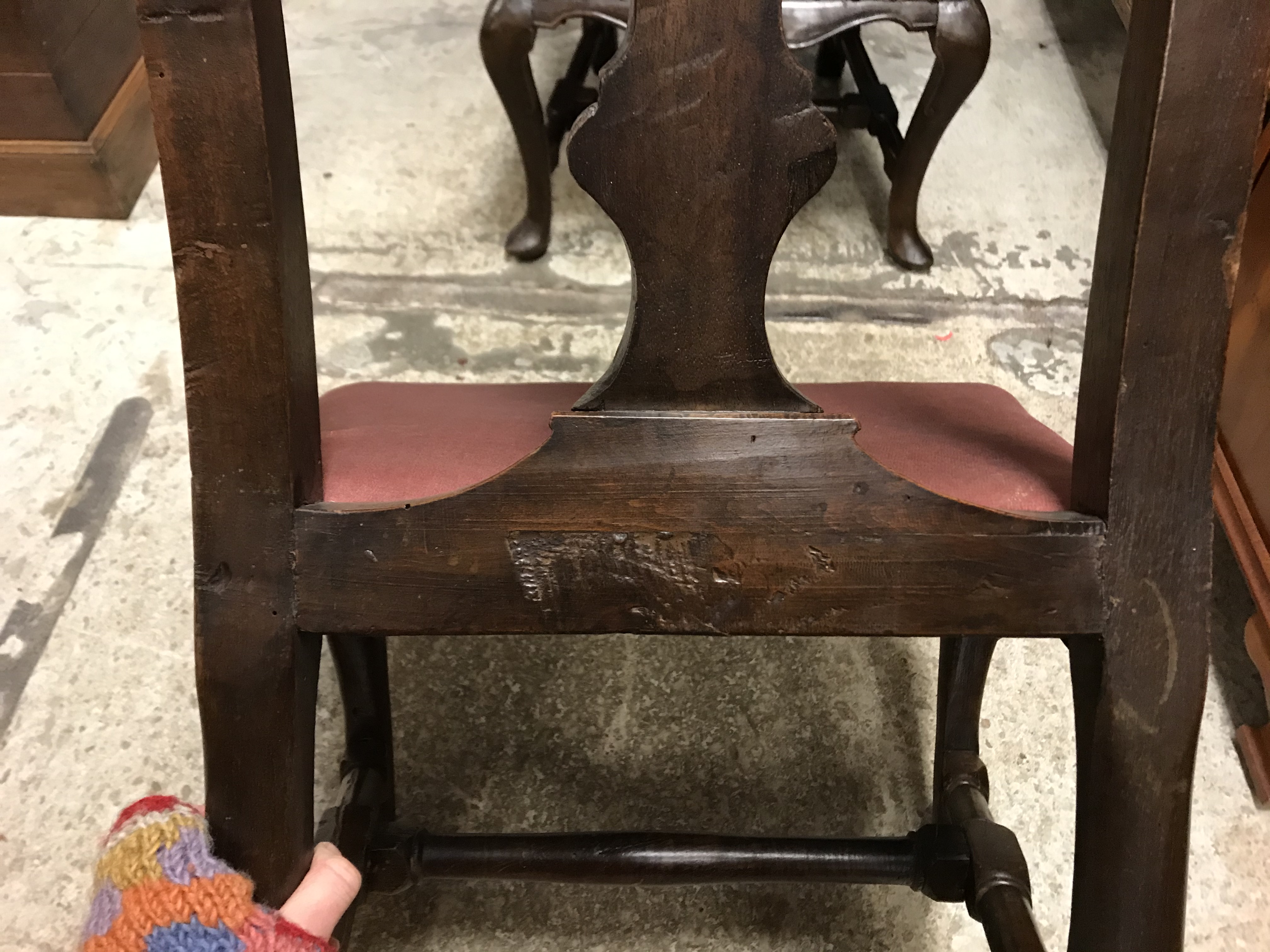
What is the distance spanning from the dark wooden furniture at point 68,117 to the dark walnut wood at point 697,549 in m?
1.67

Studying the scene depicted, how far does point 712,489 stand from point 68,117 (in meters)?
1.82

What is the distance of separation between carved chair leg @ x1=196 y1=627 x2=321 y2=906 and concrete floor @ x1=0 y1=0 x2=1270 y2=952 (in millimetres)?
522

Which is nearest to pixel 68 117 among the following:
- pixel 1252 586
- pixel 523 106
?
pixel 523 106

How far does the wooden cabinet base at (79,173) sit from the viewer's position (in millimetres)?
1808

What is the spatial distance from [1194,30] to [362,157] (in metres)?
1.79

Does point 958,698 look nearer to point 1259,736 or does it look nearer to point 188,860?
point 1259,736

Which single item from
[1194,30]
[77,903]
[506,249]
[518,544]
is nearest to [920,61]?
[506,249]

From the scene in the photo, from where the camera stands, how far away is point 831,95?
2143 millimetres

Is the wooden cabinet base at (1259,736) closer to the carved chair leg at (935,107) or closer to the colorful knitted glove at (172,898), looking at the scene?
the carved chair leg at (935,107)

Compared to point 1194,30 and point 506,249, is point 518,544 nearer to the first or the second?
point 1194,30

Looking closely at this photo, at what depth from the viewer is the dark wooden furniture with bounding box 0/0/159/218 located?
68.0 inches

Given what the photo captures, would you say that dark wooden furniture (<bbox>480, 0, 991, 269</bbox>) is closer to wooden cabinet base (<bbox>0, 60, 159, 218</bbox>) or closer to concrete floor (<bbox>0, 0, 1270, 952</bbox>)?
concrete floor (<bbox>0, 0, 1270, 952</bbox>)

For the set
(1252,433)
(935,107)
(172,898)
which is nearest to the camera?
(172,898)

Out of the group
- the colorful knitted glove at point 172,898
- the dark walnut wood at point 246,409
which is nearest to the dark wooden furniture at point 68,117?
the dark walnut wood at point 246,409
